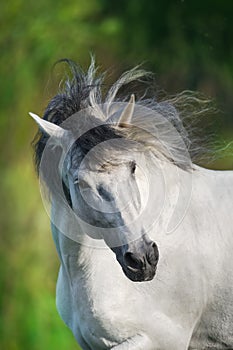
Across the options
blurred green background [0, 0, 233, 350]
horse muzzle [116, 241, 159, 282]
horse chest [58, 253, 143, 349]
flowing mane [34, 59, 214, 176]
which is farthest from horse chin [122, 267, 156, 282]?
blurred green background [0, 0, 233, 350]

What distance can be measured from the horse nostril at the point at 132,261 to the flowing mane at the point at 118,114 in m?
0.47

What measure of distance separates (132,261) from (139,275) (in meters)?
0.06

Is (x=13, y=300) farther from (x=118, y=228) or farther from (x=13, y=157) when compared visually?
(x=118, y=228)

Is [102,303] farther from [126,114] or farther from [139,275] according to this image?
[126,114]

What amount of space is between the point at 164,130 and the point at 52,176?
0.51 m

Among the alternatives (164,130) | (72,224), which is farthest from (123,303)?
(164,130)

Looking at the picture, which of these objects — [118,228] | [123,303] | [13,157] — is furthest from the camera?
[13,157]

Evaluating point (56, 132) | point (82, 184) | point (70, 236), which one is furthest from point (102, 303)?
point (56, 132)

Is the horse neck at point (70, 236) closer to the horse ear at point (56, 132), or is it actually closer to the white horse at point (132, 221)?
the white horse at point (132, 221)

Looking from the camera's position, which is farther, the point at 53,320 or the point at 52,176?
the point at 53,320

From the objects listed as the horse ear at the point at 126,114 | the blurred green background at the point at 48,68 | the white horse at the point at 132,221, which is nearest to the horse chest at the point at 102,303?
the white horse at the point at 132,221

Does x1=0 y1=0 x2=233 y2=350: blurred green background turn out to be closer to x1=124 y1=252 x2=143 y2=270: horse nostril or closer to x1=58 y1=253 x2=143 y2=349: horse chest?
x1=58 y1=253 x2=143 y2=349: horse chest

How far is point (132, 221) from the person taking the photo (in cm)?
436

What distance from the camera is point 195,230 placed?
4.89 meters
